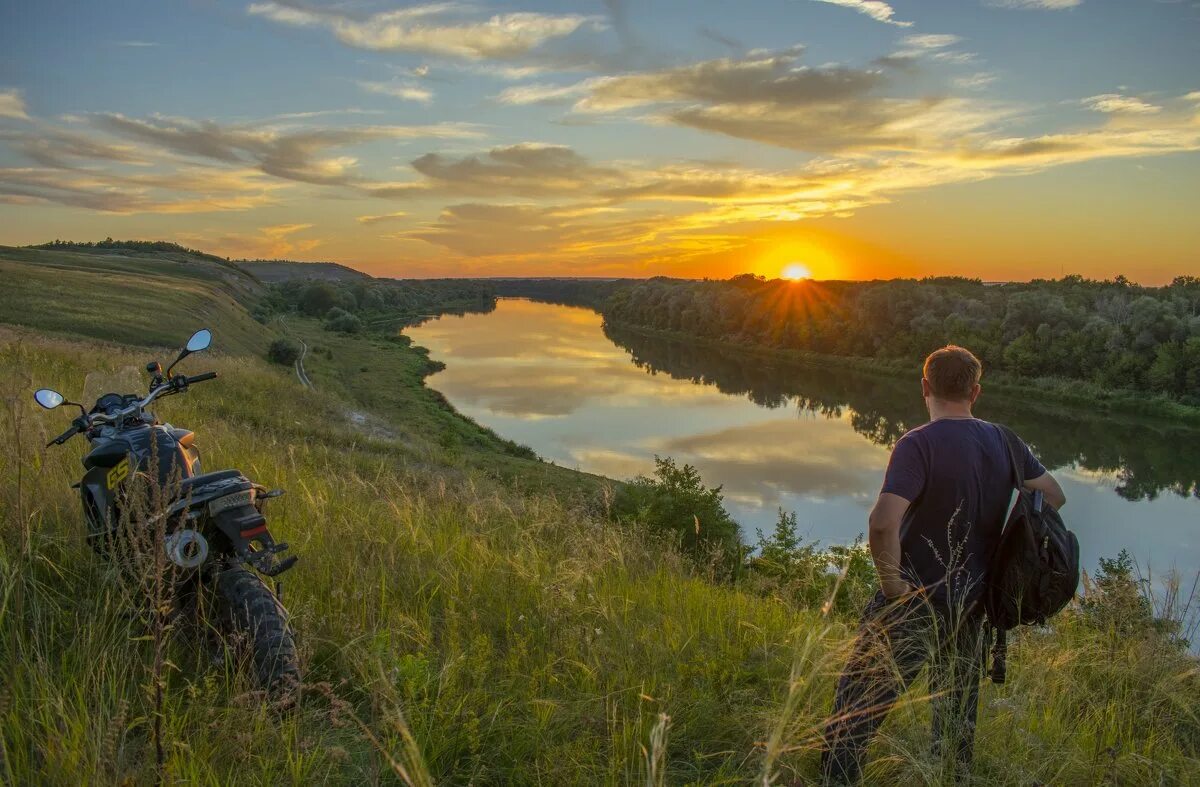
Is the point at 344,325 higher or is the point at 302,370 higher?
the point at 344,325

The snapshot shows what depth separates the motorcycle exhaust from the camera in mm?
2717

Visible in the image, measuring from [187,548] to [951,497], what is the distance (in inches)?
124

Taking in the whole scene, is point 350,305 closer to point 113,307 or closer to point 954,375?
point 113,307

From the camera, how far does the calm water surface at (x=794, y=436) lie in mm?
29016

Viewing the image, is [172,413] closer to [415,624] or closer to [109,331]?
[415,624]

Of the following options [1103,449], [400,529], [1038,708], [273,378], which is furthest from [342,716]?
[1103,449]

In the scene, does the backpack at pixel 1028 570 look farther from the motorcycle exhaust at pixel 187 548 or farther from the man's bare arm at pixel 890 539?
the motorcycle exhaust at pixel 187 548

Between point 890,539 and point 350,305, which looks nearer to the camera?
point 890,539

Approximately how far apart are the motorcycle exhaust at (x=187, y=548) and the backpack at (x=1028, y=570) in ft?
10.5

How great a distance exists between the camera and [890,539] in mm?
2955

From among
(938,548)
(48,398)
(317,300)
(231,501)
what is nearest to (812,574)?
(938,548)

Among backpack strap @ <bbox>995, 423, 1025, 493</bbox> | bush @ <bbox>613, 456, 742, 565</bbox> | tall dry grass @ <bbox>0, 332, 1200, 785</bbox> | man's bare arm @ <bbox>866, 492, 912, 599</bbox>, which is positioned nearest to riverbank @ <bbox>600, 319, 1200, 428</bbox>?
bush @ <bbox>613, 456, 742, 565</bbox>

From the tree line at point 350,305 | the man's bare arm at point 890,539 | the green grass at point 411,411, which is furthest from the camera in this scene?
the tree line at point 350,305

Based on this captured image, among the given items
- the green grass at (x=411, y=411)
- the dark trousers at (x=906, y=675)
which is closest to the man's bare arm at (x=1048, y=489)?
the dark trousers at (x=906, y=675)
